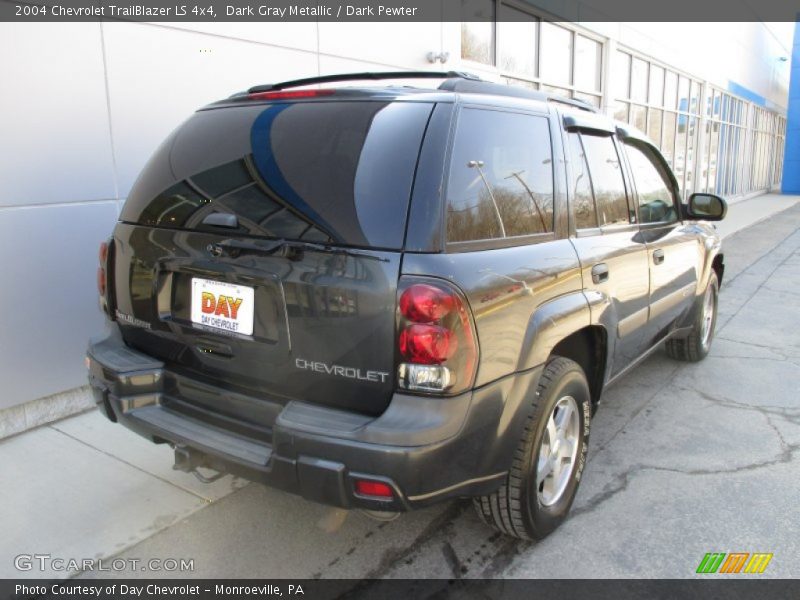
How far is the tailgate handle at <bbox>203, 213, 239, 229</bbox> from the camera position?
2447 millimetres

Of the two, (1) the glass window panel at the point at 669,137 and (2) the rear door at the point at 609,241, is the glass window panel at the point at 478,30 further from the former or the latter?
(1) the glass window panel at the point at 669,137

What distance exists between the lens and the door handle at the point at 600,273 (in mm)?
3086

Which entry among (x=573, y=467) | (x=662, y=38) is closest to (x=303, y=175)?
(x=573, y=467)

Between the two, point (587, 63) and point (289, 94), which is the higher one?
point (587, 63)

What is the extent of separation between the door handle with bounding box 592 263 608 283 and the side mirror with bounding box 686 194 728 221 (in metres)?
1.81

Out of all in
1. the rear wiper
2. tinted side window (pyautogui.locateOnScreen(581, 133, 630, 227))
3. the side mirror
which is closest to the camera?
the rear wiper

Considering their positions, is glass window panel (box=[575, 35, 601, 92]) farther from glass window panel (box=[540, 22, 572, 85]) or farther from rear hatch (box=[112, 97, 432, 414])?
rear hatch (box=[112, 97, 432, 414])

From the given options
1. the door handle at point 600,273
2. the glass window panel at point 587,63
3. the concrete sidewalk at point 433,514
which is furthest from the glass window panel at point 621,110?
the door handle at point 600,273

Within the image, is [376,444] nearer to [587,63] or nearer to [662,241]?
[662,241]

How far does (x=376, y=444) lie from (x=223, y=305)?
0.82 meters

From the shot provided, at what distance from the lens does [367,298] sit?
2.21m

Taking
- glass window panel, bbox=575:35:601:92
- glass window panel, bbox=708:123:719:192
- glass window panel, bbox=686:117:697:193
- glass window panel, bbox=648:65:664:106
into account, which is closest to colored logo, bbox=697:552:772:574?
glass window panel, bbox=575:35:601:92

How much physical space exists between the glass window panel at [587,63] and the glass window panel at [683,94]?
684cm

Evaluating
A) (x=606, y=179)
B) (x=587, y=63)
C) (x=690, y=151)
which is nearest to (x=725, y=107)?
(x=690, y=151)
